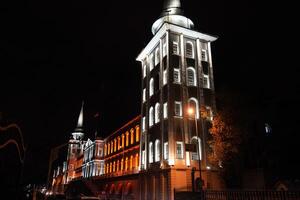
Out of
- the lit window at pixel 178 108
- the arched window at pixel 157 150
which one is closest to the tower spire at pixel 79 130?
the arched window at pixel 157 150

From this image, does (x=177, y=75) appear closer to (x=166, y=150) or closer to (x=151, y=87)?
(x=151, y=87)

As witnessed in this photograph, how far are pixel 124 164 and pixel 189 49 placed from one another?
81.1 feet

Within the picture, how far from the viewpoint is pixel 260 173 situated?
101 ft

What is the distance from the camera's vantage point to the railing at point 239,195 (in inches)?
669

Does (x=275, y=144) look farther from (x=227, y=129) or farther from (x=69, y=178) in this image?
(x=69, y=178)

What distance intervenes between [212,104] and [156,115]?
7701mm

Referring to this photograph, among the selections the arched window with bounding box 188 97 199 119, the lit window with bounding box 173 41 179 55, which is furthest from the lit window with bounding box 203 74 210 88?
the lit window with bounding box 173 41 179 55

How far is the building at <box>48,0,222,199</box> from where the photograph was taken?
30.9 meters

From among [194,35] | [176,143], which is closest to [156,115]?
[176,143]

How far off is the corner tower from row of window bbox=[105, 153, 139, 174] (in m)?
6.95

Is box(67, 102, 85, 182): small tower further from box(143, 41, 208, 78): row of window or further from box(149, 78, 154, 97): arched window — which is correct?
box(143, 41, 208, 78): row of window

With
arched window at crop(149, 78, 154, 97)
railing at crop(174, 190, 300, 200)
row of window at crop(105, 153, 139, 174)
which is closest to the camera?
railing at crop(174, 190, 300, 200)

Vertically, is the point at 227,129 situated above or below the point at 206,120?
below

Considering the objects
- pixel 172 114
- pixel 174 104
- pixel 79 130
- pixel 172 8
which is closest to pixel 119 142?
pixel 174 104
